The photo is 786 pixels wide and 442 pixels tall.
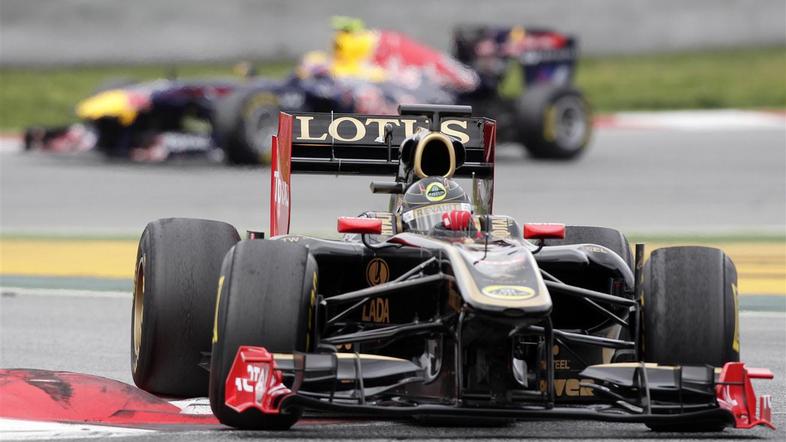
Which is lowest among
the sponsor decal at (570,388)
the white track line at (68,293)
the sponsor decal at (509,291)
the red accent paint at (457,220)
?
the white track line at (68,293)

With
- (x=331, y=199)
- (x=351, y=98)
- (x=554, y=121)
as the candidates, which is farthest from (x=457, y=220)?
(x=554, y=121)

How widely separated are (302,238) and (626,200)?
12306mm

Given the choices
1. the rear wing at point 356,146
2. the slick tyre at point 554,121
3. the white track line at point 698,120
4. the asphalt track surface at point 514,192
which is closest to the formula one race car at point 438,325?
the rear wing at point 356,146

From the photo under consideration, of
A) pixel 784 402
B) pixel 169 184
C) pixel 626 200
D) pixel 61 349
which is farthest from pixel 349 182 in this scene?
pixel 784 402

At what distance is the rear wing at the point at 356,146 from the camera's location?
9891 millimetres

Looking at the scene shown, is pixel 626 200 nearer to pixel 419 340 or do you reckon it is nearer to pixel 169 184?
pixel 169 184

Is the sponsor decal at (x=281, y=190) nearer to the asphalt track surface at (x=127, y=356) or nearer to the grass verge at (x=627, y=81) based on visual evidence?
the asphalt track surface at (x=127, y=356)

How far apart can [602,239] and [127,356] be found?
310 cm

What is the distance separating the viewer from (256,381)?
22.6 feet

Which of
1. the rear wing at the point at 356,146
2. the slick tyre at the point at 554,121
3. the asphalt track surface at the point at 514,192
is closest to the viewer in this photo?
the rear wing at the point at 356,146

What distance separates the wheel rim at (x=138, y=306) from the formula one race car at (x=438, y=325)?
0.04 meters

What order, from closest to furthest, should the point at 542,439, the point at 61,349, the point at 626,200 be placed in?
the point at 542,439
the point at 61,349
the point at 626,200

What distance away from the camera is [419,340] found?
765 centimetres

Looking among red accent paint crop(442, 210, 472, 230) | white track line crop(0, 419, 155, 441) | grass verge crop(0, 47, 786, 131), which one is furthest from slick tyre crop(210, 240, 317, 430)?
grass verge crop(0, 47, 786, 131)
